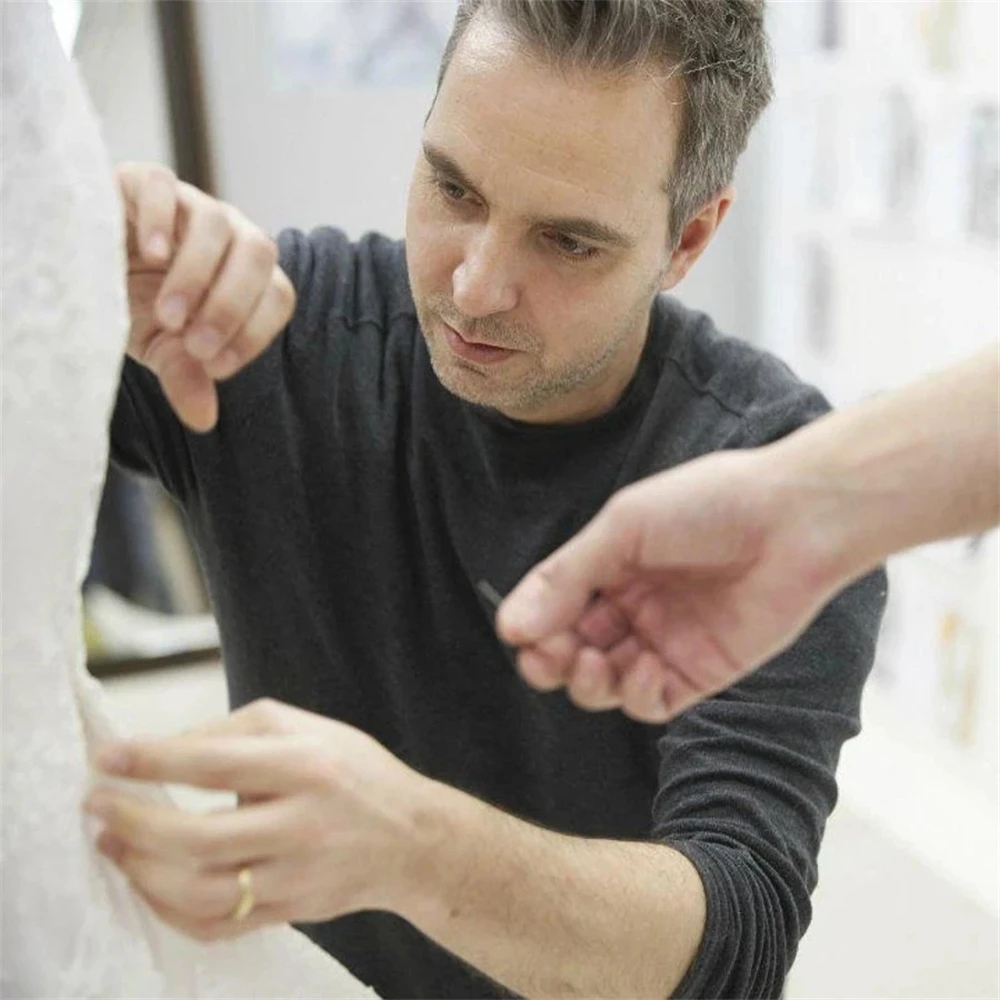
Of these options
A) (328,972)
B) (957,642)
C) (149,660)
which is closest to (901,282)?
(957,642)

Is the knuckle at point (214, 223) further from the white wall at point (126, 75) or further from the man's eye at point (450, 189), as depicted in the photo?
the white wall at point (126, 75)

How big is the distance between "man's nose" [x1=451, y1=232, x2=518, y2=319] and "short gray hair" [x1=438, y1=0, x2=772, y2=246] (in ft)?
0.46

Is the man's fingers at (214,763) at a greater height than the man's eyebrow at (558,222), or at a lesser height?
lesser

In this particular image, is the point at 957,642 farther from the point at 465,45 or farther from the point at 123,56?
the point at 123,56

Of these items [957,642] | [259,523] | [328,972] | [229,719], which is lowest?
[957,642]

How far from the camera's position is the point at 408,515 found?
1.19 m

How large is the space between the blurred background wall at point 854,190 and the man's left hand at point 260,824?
1089 millimetres

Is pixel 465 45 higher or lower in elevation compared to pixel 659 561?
higher

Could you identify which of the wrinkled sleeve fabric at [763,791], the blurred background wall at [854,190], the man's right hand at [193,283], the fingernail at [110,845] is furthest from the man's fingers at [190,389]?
the blurred background wall at [854,190]

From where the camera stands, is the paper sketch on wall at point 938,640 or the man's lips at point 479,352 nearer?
the man's lips at point 479,352

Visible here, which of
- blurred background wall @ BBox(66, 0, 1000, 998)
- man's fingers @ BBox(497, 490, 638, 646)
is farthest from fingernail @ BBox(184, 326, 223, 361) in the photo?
blurred background wall @ BBox(66, 0, 1000, 998)

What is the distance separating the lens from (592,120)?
98 centimetres

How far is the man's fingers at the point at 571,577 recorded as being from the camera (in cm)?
69

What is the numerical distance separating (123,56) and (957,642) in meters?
1.48
